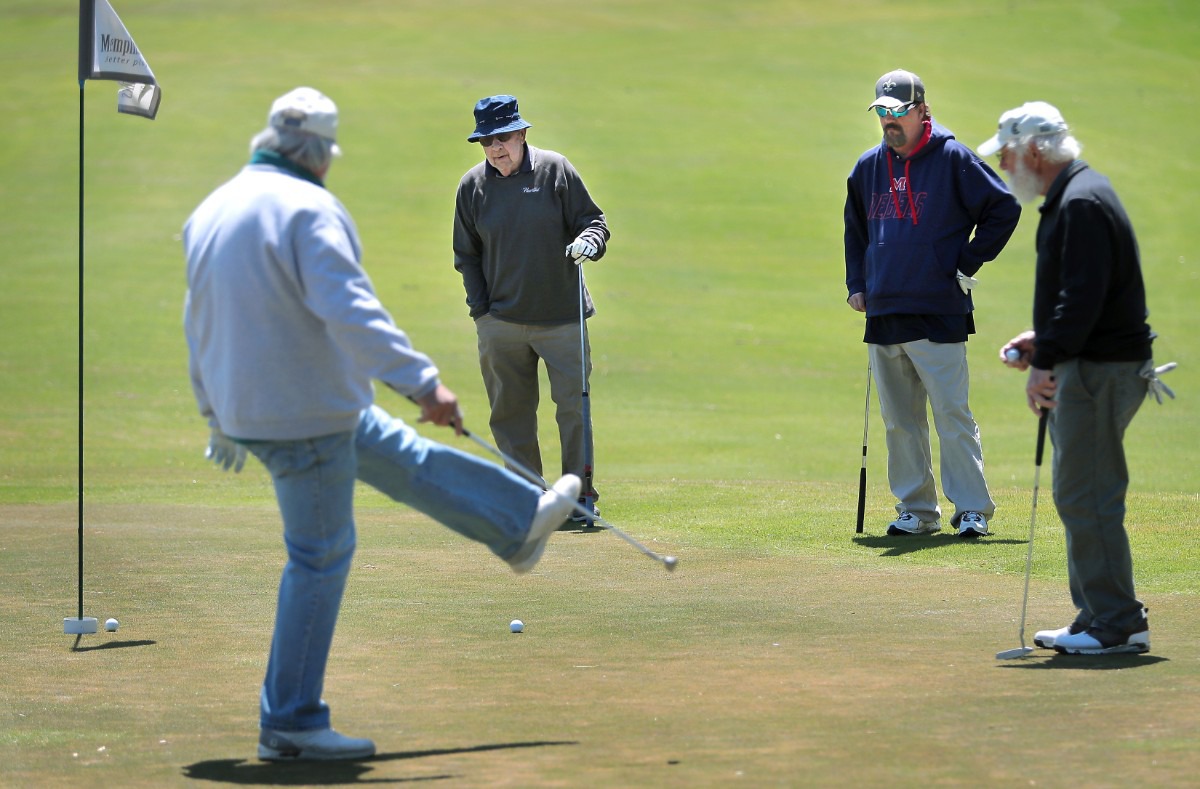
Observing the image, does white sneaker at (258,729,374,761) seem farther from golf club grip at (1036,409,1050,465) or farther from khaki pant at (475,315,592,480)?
khaki pant at (475,315,592,480)

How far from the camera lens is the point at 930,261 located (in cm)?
973

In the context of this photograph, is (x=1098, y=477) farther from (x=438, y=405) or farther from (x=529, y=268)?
(x=529, y=268)

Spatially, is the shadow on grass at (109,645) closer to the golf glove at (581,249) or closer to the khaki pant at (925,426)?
the golf glove at (581,249)

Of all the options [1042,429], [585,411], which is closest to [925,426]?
[585,411]

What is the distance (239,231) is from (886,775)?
239cm

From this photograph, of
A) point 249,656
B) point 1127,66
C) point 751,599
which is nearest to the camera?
point 249,656

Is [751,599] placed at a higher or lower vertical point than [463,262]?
lower

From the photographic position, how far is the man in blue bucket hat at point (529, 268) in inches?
430

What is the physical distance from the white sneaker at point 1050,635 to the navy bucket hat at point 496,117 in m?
4.98

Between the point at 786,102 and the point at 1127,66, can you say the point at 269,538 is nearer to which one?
the point at 786,102

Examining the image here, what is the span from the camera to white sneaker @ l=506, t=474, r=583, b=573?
5879 millimetres

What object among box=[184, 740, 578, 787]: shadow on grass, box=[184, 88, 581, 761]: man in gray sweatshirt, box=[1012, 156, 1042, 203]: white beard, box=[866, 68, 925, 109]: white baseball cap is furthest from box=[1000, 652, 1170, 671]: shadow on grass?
box=[866, 68, 925, 109]: white baseball cap

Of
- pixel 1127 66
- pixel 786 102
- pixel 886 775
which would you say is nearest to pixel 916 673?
pixel 886 775

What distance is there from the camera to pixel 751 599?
26.5 feet
